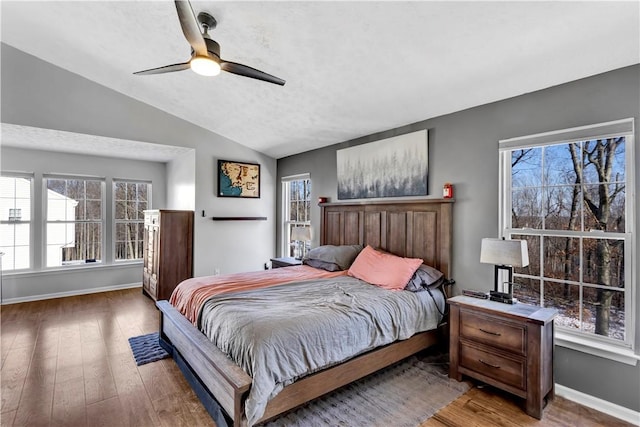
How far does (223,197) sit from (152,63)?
2.33 m

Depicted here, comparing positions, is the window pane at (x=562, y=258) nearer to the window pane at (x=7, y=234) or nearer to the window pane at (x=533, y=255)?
the window pane at (x=533, y=255)

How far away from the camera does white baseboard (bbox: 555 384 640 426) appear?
2193mm

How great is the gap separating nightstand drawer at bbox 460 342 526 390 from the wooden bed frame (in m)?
0.44

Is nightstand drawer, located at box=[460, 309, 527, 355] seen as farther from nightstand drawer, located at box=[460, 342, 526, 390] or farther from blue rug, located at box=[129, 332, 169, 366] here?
blue rug, located at box=[129, 332, 169, 366]

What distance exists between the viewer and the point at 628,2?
5.85 ft

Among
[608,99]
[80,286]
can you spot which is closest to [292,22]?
[608,99]

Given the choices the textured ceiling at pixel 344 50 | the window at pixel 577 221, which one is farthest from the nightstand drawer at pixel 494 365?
the textured ceiling at pixel 344 50

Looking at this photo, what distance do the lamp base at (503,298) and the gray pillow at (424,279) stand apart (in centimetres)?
59

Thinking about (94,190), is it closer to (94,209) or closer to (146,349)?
(94,209)

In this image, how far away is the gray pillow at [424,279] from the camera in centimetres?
306

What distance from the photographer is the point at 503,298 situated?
2576 millimetres

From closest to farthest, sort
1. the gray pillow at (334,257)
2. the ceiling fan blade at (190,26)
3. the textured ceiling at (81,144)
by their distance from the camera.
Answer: the ceiling fan blade at (190,26)
the gray pillow at (334,257)
the textured ceiling at (81,144)

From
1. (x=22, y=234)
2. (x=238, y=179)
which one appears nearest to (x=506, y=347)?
(x=238, y=179)

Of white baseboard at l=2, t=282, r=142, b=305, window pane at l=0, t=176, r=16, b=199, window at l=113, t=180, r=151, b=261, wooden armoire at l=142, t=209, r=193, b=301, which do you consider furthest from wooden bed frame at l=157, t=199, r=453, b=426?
window pane at l=0, t=176, r=16, b=199
